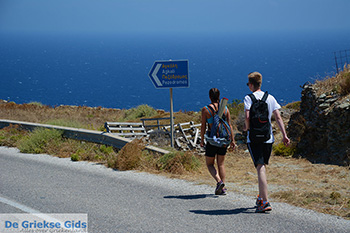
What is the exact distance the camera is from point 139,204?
727cm

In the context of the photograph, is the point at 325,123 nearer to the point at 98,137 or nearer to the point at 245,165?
the point at 245,165

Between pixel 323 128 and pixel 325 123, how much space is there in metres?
0.17

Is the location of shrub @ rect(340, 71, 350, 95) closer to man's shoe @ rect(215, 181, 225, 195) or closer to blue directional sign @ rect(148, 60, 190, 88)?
blue directional sign @ rect(148, 60, 190, 88)

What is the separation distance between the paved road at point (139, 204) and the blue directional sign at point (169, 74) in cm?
312

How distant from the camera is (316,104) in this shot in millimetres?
13930

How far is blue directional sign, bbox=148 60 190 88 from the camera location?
38.8 ft

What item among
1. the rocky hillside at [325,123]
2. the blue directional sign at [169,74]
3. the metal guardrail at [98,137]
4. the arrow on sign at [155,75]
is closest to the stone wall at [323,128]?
the rocky hillside at [325,123]

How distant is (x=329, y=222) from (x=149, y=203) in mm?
2851

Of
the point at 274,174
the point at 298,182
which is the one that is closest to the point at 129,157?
the point at 274,174

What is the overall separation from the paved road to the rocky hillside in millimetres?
5950

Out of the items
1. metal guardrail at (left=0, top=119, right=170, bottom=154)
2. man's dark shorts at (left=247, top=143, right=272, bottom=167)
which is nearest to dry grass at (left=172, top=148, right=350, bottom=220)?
man's dark shorts at (left=247, top=143, right=272, bottom=167)

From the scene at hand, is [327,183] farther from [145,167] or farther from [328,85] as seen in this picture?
[328,85]

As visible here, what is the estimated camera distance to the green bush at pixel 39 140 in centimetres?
1202

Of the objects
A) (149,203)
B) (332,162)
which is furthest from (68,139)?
(332,162)
